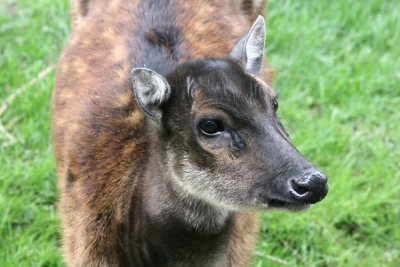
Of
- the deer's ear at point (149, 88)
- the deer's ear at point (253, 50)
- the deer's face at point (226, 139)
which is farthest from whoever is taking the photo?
the deer's ear at point (253, 50)

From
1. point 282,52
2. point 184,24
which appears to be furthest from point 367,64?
point 184,24

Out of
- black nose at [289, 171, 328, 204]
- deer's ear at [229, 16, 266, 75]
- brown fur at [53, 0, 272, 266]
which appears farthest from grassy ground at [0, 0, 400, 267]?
black nose at [289, 171, 328, 204]

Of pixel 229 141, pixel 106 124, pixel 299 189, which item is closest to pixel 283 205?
pixel 299 189

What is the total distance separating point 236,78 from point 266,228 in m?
2.09

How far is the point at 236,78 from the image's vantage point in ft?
13.4

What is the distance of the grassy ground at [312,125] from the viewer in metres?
5.84

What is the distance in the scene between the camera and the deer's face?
386cm

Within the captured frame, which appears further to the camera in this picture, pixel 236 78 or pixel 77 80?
pixel 77 80

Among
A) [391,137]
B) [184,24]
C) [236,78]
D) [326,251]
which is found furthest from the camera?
[391,137]

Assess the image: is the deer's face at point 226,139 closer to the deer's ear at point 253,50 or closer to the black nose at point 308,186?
the black nose at point 308,186

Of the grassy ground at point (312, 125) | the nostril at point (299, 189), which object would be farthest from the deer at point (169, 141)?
the grassy ground at point (312, 125)

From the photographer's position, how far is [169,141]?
14.0 feet

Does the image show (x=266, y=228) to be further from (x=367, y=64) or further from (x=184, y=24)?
(x=367, y=64)

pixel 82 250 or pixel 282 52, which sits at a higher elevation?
pixel 82 250
